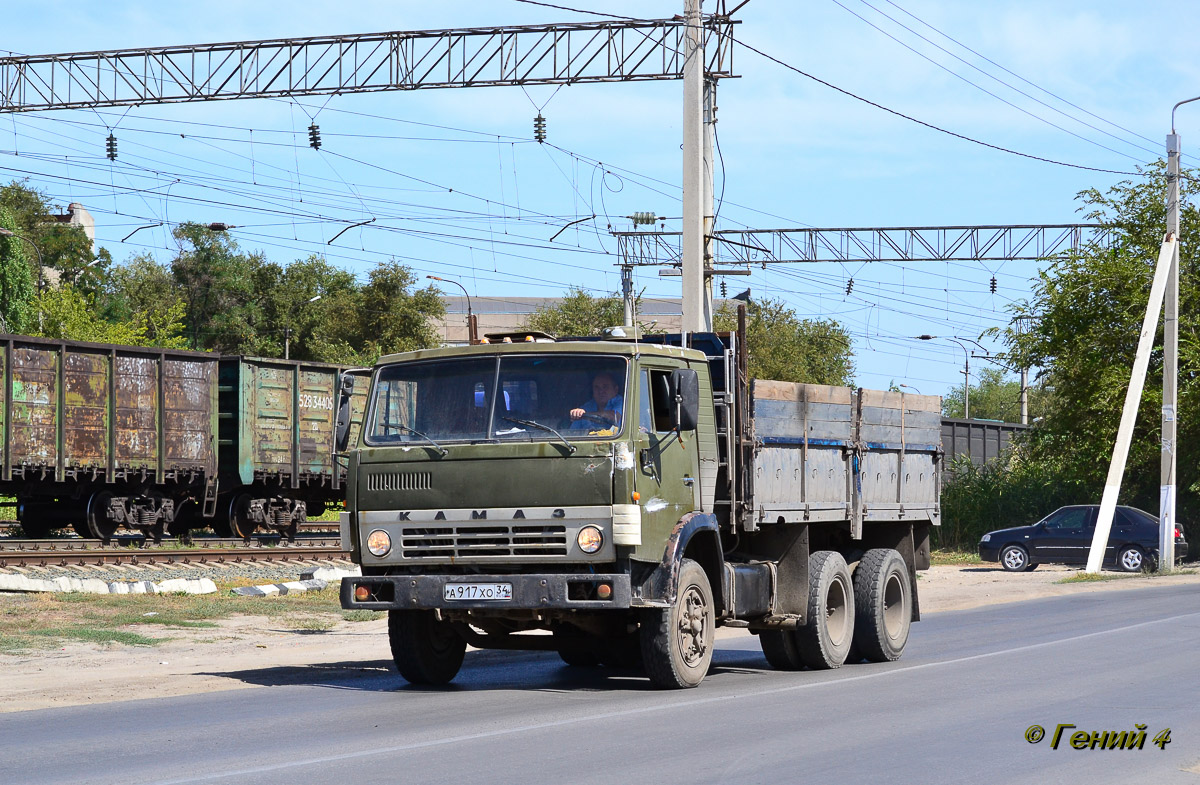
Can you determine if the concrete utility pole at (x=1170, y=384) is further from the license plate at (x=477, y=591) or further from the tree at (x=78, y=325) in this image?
the tree at (x=78, y=325)

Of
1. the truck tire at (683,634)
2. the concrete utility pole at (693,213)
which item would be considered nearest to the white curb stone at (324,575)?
the concrete utility pole at (693,213)

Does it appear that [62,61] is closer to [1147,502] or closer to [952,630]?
[952,630]

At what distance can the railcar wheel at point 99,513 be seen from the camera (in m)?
25.6

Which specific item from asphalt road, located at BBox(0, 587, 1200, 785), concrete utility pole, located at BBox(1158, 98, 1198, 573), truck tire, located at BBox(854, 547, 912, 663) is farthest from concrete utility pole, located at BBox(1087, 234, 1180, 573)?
truck tire, located at BBox(854, 547, 912, 663)

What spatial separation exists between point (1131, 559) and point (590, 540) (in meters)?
24.7

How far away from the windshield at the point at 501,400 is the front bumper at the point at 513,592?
98 cm

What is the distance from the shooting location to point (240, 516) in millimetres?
28500

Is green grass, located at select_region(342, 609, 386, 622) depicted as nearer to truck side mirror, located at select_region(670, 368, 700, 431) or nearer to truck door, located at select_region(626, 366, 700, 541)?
truck door, located at select_region(626, 366, 700, 541)

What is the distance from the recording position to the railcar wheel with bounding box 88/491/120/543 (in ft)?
84.0

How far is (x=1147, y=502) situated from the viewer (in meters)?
37.3

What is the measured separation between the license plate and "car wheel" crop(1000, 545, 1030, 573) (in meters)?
23.9

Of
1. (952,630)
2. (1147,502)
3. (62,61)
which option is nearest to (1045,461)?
(1147,502)

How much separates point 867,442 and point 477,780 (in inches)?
280

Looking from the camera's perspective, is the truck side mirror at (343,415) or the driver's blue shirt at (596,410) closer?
the driver's blue shirt at (596,410)
